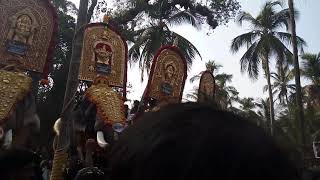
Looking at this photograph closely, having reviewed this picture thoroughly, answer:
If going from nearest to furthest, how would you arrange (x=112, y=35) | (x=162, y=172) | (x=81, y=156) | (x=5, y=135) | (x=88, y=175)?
(x=162, y=172) → (x=88, y=175) → (x=5, y=135) → (x=81, y=156) → (x=112, y=35)

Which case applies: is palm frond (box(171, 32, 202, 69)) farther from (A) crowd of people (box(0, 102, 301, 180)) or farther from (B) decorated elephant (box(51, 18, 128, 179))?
(A) crowd of people (box(0, 102, 301, 180))

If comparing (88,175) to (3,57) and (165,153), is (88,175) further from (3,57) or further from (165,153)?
(3,57)

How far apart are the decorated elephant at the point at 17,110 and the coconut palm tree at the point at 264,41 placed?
62.0ft

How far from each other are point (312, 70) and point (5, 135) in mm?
25085

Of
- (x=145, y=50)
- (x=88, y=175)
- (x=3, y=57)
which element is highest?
(x=145, y=50)

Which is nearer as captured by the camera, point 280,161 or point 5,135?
point 280,161

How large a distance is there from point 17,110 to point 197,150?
3565mm

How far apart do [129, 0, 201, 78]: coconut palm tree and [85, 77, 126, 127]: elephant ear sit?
12.7 meters

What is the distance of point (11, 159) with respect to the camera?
180cm

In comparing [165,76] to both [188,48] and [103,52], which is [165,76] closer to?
[103,52]

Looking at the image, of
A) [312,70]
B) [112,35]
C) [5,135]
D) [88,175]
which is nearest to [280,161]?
[88,175]

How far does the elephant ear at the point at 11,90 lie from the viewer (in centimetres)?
405

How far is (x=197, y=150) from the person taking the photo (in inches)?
32.3

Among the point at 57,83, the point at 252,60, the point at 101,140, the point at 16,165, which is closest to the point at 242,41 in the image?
the point at 252,60
